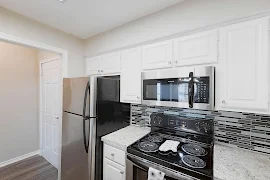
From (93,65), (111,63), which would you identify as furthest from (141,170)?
(93,65)

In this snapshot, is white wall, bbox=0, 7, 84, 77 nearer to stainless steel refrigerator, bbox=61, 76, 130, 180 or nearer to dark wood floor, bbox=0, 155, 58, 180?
stainless steel refrigerator, bbox=61, 76, 130, 180

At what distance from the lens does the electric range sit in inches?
42.8

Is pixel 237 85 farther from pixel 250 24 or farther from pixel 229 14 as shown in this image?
pixel 229 14

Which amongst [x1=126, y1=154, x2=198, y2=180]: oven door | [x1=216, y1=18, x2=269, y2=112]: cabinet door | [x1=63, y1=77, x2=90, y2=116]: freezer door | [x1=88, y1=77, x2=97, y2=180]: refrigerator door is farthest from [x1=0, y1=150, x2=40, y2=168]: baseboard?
[x1=216, y1=18, x2=269, y2=112]: cabinet door

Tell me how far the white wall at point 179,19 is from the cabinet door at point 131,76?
0.61 feet

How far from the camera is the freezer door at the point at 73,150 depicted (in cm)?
175

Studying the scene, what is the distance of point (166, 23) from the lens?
1700mm

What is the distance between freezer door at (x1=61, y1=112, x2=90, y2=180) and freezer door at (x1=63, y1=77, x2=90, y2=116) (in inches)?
3.8

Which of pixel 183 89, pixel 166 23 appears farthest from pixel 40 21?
pixel 183 89

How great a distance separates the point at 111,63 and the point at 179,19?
1.12m

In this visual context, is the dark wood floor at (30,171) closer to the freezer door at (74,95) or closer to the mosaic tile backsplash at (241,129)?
the freezer door at (74,95)

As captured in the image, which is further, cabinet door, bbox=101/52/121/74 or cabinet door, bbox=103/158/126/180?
cabinet door, bbox=101/52/121/74

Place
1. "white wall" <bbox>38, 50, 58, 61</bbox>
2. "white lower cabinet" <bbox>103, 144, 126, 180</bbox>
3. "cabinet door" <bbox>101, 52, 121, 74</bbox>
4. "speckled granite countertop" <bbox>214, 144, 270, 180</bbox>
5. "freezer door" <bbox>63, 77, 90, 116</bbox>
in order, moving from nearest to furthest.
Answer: "speckled granite countertop" <bbox>214, 144, 270, 180</bbox>, "white lower cabinet" <bbox>103, 144, 126, 180</bbox>, "freezer door" <bbox>63, 77, 90, 116</bbox>, "cabinet door" <bbox>101, 52, 121, 74</bbox>, "white wall" <bbox>38, 50, 58, 61</bbox>

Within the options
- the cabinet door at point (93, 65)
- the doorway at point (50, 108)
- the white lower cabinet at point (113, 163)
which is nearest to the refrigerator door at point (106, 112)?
the white lower cabinet at point (113, 163)
